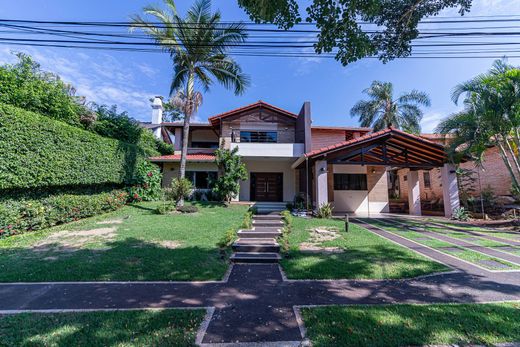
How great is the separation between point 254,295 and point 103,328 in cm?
241

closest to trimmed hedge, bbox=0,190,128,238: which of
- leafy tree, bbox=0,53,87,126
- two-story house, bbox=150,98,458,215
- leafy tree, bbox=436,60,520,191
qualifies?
leafy tree, bbox=0,53,87,126

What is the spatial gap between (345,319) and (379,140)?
456 inches

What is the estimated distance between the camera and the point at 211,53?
13.4 m

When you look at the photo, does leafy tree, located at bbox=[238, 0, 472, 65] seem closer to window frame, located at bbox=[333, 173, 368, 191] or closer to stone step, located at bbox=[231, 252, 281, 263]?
stone step, located at bbox=[231, 252, 281, 263]

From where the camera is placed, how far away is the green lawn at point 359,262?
503 cm

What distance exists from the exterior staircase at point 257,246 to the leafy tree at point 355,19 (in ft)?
19.0

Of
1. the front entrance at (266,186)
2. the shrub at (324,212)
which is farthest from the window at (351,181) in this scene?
the shrub at (324,212)

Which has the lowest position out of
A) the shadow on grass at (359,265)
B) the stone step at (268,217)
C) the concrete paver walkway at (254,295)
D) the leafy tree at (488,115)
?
the concrete paver walkway at (254,295)

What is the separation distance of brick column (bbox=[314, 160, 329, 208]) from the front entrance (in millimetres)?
5579

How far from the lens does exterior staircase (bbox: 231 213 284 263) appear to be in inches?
247

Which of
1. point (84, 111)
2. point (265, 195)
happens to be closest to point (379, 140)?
point (265, 195)

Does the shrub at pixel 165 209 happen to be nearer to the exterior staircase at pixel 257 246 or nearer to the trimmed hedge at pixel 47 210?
the trimmed hedge at pixel 47 210

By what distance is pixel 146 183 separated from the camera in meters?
15.5

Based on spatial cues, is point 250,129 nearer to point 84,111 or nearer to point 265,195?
point 265,195
